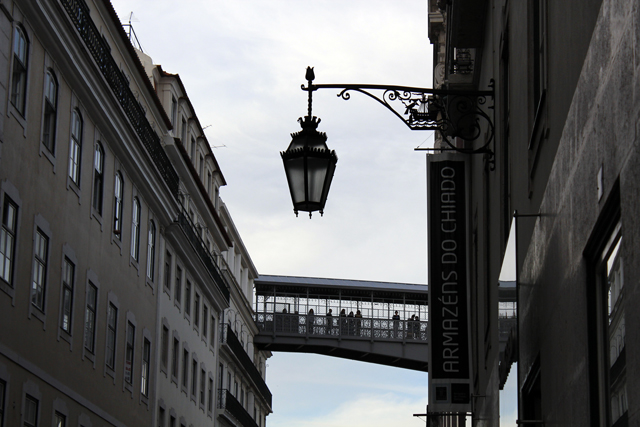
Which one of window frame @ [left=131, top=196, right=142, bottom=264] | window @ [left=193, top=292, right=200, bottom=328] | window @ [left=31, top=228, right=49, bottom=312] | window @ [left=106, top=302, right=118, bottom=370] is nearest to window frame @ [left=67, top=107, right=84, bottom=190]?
window @ [left=31, top=228, right=49, bottom=312]

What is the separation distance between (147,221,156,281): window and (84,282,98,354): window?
7.40 meters

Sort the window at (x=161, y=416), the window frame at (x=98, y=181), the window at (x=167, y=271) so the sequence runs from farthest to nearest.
A: the window at (x=167, y=271)
the window at (x=161, y=416)
the window frame at (x=98, y=181)

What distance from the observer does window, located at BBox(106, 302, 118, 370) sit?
92.9 feet

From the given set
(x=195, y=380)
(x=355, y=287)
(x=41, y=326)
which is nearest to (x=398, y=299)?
(x=355, y=287)

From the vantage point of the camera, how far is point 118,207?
30.0 m

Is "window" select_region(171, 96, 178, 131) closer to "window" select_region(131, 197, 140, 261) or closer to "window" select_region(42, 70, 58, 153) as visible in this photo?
"window" select_region(131, 197, 140, 261)

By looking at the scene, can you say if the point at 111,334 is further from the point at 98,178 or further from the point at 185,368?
the point at 185,368

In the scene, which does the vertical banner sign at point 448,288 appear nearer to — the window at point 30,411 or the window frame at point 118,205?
the window at point 30,411

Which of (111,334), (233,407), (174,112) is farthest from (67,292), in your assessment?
(233,407)

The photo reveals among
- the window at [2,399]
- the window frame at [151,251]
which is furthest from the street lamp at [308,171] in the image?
the window frame at [151,251]

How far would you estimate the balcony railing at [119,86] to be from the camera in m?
24.9

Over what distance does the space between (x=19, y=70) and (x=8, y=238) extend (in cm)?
340

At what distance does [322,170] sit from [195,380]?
35331 mm

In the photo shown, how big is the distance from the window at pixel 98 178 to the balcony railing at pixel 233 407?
23.7 metres
